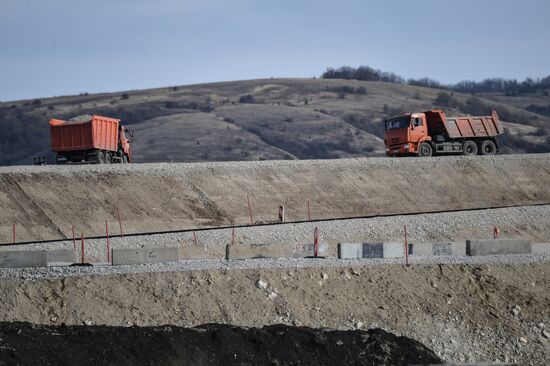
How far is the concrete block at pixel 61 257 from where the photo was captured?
24.0m

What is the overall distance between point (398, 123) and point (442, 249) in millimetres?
20578

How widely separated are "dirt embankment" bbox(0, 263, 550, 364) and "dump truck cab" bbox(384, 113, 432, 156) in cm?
2275

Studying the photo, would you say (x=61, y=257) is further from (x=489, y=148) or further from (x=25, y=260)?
(x=489, y=148)

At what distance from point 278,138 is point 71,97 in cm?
4548

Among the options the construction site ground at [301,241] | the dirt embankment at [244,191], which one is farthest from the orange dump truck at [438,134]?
the construction site ground at [301,241]

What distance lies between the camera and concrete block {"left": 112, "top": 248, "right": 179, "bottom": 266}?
22.6 m

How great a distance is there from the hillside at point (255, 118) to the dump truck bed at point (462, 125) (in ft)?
111

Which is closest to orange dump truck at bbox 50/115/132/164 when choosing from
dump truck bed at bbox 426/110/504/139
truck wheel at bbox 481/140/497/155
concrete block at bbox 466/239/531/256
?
dump truck bed at bbox 426/110/504/139

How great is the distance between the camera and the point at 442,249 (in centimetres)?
2508

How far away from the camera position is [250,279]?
20.6m

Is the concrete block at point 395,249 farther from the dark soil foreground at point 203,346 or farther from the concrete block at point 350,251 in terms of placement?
the dark soil foreground at point 203,346

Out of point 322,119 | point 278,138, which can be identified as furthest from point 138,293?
point 322,119

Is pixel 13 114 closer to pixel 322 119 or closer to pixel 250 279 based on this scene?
pixel 322 119

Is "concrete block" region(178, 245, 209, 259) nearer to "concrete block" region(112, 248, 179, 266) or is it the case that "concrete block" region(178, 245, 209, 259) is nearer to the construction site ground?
the construction site ground
